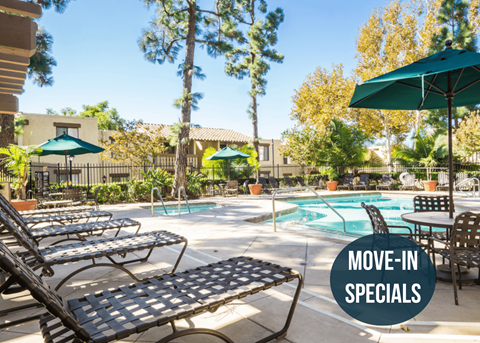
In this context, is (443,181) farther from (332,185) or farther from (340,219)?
(340,219)

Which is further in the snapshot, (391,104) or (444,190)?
(444,190)

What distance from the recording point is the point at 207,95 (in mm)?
12562

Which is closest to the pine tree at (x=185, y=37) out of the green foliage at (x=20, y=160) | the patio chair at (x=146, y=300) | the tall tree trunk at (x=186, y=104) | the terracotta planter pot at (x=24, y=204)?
the tall tree trunk at (x=186, y=104)

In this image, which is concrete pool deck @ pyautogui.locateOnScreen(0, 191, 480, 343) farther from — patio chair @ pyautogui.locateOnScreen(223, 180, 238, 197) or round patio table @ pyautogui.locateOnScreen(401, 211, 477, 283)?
patio chair @ pyautogui.locateOnScreen(223, 180, 238, 197)

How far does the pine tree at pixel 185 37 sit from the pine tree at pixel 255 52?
1.06m

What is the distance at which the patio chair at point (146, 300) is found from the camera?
1.44m

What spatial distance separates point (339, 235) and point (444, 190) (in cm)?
1311

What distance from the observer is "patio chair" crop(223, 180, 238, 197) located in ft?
50.0

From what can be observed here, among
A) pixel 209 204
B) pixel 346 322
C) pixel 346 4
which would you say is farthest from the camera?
pixel 346 4

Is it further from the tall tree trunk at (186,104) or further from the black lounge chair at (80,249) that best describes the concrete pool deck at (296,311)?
the tall tree trunk at (186,104)

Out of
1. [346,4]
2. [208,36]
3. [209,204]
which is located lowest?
[209,204]

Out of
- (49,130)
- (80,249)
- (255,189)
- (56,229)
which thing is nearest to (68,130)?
(49,130)

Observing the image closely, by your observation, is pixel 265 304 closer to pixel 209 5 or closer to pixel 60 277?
pixel 60 277

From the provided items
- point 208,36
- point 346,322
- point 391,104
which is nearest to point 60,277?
point 346,322
